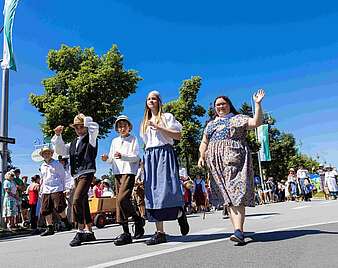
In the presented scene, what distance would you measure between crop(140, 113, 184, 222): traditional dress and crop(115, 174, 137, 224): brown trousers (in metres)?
0.29

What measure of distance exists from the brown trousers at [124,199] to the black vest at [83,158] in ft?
1.63

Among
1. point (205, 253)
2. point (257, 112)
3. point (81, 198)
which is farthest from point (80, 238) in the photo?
point (257, 112)

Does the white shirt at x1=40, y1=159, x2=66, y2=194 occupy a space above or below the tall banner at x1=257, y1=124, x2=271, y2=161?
below

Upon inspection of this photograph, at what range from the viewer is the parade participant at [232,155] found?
5199 mm

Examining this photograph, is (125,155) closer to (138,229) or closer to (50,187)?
(138,229)

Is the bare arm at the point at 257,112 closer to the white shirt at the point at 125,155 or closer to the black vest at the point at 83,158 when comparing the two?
the white shirt at the point at 125,155

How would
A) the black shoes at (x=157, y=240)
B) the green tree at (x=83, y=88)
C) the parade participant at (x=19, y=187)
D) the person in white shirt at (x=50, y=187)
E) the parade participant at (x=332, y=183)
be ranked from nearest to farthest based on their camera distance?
the black shoes at (x=157, y=240)
the person in white shirt at (x=50, y=187)
the parade participant at (x=19, y=187)
the green tree at (x=83, y=88)
the parade participant at (x=332, y=183)

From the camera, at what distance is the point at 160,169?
5.72 m

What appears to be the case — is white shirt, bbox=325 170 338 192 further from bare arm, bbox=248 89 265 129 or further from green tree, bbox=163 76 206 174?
bare arm, bbox=248 89 265 129

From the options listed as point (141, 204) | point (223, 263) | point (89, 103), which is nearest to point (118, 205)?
point (223, 263)

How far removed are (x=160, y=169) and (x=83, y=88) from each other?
54.2ft

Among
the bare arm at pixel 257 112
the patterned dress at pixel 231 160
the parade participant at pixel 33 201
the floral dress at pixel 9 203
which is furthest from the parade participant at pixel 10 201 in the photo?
the bare arm at pixel 257 112

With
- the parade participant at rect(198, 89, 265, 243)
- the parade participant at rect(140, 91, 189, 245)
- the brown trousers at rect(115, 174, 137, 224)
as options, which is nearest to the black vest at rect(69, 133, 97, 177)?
the brown trousers at rect(115, 174, 137, 224)

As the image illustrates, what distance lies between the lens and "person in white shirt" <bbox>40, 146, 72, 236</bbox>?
334 inches
